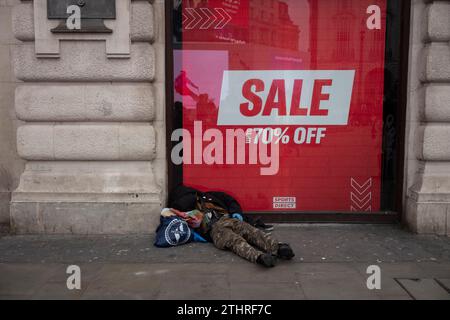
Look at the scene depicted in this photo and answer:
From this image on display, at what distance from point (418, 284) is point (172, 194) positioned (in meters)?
3.39

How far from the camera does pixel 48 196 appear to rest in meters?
5.83

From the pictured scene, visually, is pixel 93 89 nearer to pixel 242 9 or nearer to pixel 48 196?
pixel 48 196

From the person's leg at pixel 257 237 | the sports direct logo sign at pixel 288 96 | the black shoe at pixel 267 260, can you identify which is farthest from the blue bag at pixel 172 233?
the sports direct logo sign at pixel 288 96

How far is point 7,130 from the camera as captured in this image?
6.23 metres

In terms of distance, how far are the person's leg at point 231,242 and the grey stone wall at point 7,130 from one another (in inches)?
124

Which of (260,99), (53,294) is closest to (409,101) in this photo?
(260,99)

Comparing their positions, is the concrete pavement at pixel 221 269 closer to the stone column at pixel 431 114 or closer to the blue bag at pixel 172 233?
the blue bag at pixel 172 233

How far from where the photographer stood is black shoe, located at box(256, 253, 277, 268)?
443 cm

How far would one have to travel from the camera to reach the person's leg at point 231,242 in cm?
468

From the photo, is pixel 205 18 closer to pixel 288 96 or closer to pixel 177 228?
pixel 288 96

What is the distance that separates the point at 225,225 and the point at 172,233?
0.67 m

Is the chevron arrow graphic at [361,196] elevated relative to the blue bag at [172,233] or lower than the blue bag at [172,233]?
elevated

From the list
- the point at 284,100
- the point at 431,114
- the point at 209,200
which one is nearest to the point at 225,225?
the point at 209,200

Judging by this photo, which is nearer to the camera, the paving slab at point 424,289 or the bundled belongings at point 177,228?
the paving slab at point 424,289
